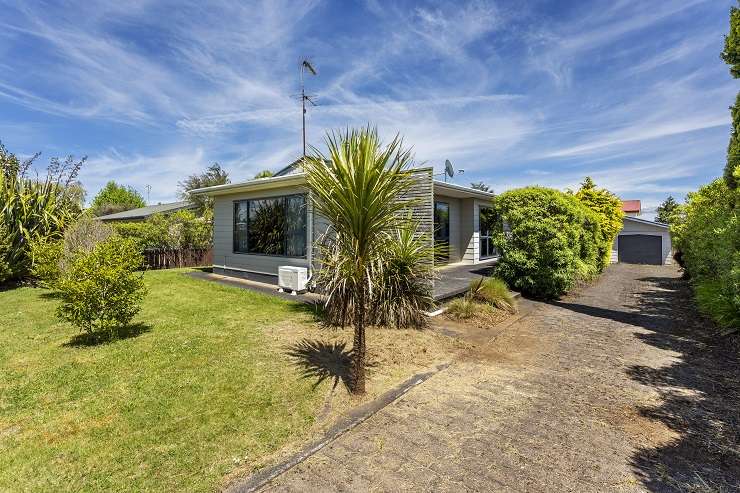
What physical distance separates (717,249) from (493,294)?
4.35 m

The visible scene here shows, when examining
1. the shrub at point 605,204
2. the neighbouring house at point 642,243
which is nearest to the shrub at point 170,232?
the shrub at point 605,204

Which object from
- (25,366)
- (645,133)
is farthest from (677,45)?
(25,366)

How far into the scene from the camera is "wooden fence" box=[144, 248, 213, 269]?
15.6 m

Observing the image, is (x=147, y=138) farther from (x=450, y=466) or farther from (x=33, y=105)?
(x=450, y=466)

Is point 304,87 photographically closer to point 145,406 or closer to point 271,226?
point 271,226

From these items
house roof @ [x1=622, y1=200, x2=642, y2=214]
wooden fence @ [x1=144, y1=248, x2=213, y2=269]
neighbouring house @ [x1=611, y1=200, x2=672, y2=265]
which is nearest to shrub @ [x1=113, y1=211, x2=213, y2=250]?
wooden fence @ [x1=144, y1=248, x2=213, y2=269]

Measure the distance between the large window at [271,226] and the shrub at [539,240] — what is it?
18.7 feet

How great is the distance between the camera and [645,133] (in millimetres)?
13461

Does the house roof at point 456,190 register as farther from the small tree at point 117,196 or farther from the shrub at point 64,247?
the small tree at point 117,196

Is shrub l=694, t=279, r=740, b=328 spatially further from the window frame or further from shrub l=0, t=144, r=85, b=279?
shrub l=0, t=144, r=85, b=279

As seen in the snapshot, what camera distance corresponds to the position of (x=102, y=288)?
5.19 meters

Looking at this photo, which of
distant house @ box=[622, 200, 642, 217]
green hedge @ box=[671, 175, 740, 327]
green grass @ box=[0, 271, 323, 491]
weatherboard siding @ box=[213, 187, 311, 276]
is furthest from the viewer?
distant house @ box=[622, 200, 642, 217]

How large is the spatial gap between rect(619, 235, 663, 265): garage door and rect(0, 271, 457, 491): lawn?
2311cm

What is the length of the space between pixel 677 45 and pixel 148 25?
13.7 metres
